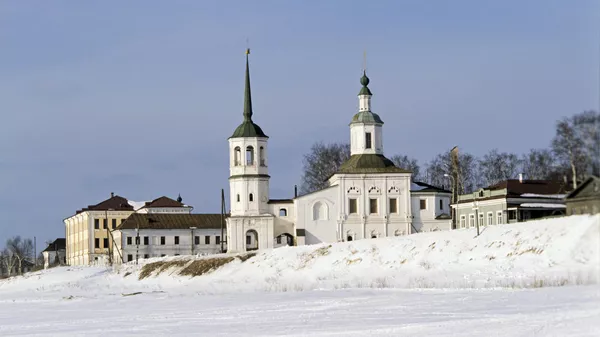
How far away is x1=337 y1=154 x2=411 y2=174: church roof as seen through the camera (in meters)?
88.4

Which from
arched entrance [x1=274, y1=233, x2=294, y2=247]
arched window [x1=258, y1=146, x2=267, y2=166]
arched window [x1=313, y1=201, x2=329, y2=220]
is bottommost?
arched entrance [x1=274, y1=233, x2=294, y2=247]

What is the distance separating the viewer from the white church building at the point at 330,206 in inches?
3366

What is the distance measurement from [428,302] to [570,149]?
67.3 feet

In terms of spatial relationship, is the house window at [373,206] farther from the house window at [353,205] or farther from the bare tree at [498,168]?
the bare tree at [498,168]

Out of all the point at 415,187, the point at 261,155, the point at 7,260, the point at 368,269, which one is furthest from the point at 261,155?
the point at 7,260

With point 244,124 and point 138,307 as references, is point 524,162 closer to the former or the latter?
point 138,307

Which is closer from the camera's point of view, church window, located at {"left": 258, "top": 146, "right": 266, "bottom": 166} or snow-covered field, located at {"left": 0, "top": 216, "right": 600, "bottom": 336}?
snow-covered field, located at {"left": 0, "top": 216, "right": 600, "bottom": 336}

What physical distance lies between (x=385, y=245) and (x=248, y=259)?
13986 mm

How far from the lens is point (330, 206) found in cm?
8619

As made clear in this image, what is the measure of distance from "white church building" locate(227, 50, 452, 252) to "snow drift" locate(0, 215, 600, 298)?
16.2m

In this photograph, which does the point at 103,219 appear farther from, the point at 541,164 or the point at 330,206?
the point at 541,164

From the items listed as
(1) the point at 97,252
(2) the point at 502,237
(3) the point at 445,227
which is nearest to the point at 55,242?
(1) the point at 97,252

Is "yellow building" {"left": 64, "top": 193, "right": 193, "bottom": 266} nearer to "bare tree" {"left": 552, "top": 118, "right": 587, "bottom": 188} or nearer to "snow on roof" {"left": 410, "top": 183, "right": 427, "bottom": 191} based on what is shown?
"snow on roof" {"left": 410, "top": 183, "right": 427, "bottom": 191}

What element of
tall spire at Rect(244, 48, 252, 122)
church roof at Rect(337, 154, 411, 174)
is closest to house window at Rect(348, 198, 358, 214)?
church roof at Rect(337, 154, 411, 174)
